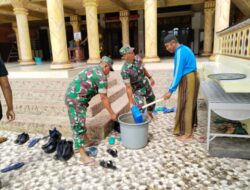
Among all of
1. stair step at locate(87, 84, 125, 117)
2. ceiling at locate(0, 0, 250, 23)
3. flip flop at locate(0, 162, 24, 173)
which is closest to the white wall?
ceiling at locate(0, 0, 250, 23)

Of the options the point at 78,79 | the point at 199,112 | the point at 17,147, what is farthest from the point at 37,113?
the point at 199,112

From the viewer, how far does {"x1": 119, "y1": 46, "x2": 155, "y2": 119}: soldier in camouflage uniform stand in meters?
3.38

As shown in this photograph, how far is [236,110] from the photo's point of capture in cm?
251

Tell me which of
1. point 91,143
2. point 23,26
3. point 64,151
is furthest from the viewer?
point 23,26

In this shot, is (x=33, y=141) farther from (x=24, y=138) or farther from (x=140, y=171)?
(x=140, y=171)

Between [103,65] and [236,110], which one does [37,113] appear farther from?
[236,110]

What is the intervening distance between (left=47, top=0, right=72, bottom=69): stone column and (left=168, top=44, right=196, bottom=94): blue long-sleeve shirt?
3868 millimetres

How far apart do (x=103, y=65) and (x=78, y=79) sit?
38 cm

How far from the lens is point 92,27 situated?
7.16m

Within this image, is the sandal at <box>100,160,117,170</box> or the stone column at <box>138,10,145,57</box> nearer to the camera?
the sandal at <box>100,160,117,170</box>

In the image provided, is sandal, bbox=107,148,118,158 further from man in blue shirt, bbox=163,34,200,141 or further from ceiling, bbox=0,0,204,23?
ceiling, bbox=0,0,204,23

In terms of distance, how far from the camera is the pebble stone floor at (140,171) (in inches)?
88.0

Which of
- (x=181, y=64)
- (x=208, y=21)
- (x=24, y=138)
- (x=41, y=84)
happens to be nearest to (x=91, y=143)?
(x=24, y=138)

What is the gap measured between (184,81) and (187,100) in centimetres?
29
